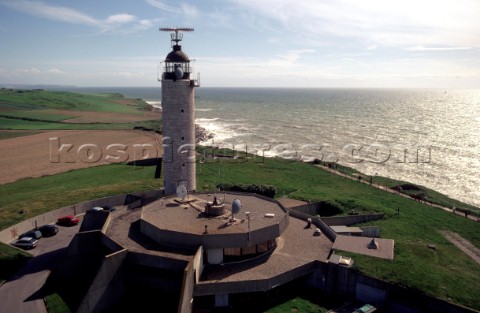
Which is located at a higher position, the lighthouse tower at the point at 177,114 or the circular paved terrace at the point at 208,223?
the lighthouse tower at the point at 177,114

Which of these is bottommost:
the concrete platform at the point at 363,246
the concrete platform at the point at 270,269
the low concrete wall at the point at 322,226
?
the concrete platform at the point at 270,269

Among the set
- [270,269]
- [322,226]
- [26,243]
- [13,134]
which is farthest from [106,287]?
[13,134]

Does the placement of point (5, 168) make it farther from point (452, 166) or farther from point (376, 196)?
point (452, 166)

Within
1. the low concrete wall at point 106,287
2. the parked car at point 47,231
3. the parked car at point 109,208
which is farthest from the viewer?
the parked car at point 109,208

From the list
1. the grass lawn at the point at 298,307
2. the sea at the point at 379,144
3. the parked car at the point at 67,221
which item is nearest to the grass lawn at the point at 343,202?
the parked car at the point at 67,221

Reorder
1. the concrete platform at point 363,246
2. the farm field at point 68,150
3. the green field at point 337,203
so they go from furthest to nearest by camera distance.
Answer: the farm field at point 68,150
the concrete platform at point 363,246
the green field at point 337,203

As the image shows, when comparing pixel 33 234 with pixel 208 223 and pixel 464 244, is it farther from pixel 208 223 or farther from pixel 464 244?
pixel 464 244

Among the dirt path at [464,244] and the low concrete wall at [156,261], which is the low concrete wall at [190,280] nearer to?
the low concrete wall at [156,261]
